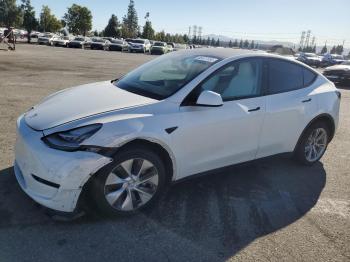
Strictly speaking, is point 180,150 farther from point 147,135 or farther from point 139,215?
point 139,215

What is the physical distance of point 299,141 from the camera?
5141 mm

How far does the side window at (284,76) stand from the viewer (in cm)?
468

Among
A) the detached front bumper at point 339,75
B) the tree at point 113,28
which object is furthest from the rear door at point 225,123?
the tree at point 113,28

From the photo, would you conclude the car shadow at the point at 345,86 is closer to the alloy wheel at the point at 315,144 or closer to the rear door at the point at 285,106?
the alloy wheel at the point at 315,144

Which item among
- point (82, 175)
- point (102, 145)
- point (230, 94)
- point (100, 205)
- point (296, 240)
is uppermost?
point (230, 94)

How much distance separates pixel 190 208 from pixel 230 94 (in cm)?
134

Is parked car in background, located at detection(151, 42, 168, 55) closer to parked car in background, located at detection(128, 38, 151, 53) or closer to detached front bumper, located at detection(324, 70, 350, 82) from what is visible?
parked car in background, located at detection(128, 38, 151, 53)

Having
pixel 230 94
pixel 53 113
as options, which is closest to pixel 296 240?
pixel 230 94

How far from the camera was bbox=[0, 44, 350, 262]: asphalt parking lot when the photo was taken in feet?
10.5

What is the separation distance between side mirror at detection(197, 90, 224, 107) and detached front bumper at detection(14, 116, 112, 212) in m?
1.11

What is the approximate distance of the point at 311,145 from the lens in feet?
17.8

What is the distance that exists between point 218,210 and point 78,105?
1.83m

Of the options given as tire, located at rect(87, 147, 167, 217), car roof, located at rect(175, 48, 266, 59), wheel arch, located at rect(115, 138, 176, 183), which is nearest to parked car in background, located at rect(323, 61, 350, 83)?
car roof, located at rect(175, 48, 266, 59)

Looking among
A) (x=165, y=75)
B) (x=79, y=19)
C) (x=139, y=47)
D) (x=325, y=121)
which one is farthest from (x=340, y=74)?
(x=79, y=19)
